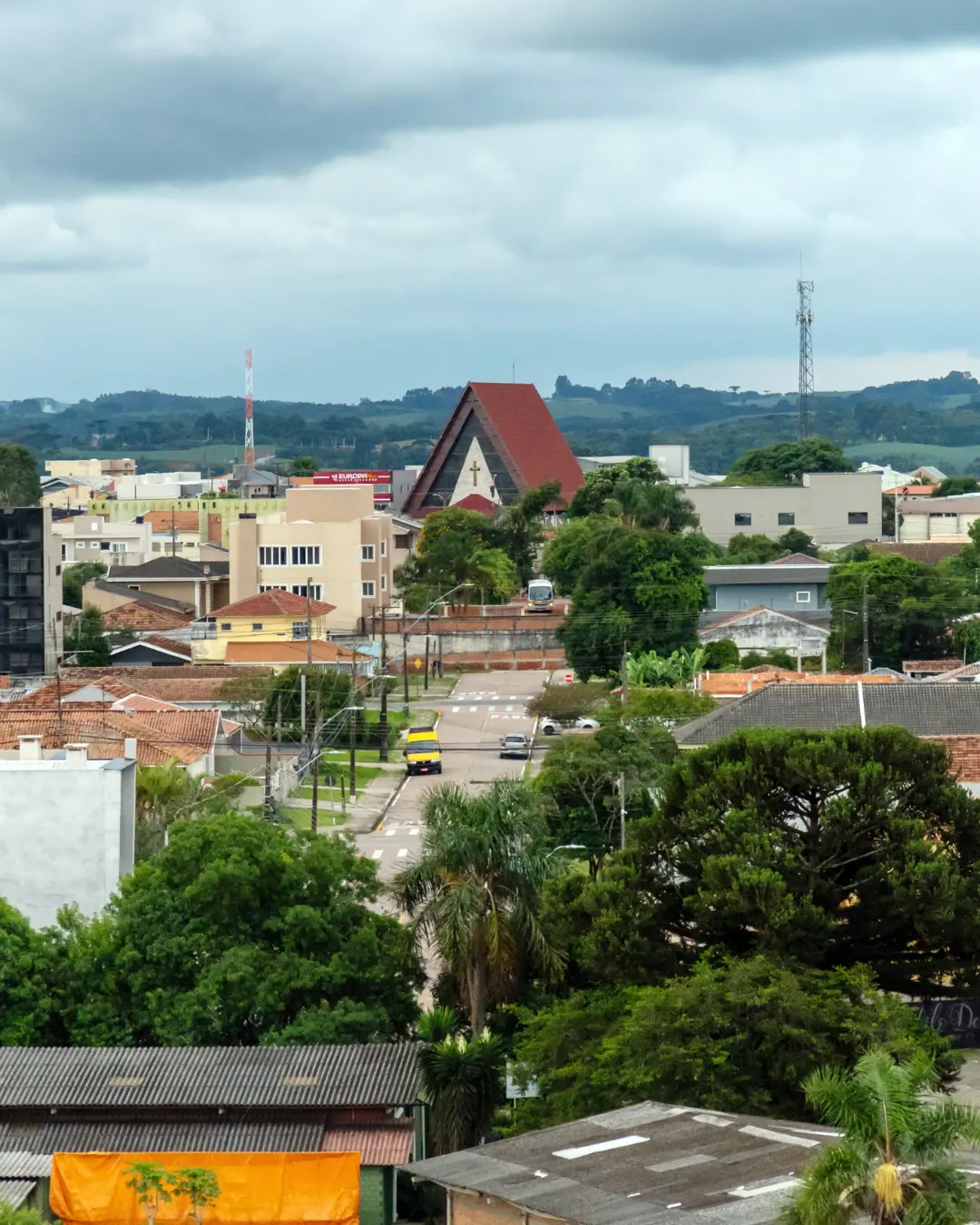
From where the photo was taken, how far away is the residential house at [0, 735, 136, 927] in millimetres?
30078

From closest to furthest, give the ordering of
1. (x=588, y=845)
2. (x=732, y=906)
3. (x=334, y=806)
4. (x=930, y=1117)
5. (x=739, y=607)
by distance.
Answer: (x=930, y=1117), (x=732, y=906), (x=588, y=845), (x=334, y=806), (x=739, y=607)

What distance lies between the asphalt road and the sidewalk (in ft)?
0.77

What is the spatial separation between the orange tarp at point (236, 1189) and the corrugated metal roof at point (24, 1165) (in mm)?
240

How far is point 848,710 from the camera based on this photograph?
4044cm

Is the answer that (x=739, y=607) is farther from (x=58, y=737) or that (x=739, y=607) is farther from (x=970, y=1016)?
(x=970, y=1016)

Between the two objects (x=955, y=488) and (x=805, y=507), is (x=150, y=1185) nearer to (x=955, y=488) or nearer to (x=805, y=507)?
(x=805, y=507)

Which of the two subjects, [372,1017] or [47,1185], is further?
[372,1017]

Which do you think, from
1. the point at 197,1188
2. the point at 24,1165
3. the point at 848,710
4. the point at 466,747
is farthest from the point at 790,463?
the point at 197,1188

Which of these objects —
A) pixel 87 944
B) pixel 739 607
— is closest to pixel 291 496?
pixel 739 607

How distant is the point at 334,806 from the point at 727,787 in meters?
23.3

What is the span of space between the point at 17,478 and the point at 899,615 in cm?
7379

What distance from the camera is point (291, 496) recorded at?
90938 mm

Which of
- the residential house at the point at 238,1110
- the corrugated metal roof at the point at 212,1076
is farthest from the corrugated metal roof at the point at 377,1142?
the corrugated metal roof at the point at 212,1076

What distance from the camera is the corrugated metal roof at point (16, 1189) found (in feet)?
63.5
